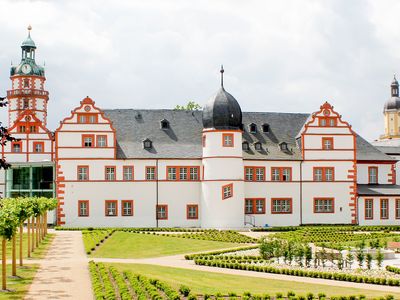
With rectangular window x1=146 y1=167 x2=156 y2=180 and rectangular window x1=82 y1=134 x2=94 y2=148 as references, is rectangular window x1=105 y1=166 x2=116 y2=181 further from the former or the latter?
rectangular window x1=146 y1=167 x2=156 y2=180

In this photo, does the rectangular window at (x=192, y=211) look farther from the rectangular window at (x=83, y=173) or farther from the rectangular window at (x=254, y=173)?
the rectangular window at (x=83, y=173)

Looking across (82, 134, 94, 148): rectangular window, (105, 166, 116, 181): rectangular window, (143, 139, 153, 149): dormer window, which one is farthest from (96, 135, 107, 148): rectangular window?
(143, 139, 153, 149): dormer window

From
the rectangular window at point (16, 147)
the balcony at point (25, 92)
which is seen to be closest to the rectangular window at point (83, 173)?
the rectangular window at point (16, 147)

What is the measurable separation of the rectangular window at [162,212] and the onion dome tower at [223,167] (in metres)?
3.70

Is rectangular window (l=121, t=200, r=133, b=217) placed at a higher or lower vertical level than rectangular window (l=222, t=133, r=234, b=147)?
lower

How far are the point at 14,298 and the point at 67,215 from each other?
3984cm

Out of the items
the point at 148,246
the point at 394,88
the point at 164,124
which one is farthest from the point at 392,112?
the point at 148,246

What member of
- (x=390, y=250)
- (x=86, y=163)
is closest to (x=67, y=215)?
(x=86, y=163)

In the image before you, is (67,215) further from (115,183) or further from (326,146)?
(326,146)

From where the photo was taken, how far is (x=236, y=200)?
6575 cm

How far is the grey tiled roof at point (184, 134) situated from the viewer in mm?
68250

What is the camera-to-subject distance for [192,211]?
67.8 meters

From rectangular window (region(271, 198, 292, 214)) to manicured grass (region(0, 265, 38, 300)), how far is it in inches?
1439

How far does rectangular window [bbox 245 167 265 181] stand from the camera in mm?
68812
